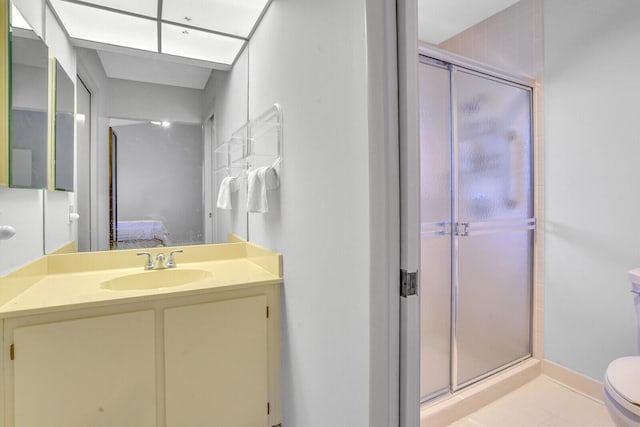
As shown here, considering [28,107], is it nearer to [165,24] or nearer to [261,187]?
[165,24]

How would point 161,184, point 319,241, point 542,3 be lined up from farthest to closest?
1. point 542,3
2. point 161,184
3. point 319,241

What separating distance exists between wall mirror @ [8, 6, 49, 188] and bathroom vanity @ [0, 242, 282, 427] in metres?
0.39

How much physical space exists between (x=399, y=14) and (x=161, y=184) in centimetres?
150

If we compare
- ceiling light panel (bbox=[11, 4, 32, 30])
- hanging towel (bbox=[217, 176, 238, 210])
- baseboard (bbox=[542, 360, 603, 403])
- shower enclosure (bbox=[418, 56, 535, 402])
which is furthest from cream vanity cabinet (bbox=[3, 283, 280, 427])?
baseboard (bbox=[542, 360, 603, 403])

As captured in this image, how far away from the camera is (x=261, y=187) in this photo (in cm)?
147

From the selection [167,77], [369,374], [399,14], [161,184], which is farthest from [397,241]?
[167,77]

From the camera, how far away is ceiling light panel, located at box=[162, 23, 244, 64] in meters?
1.69

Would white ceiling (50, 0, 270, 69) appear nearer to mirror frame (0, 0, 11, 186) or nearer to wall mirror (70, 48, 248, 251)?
wall mirror (70, 48, 248, 251)

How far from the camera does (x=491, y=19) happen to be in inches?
78.6

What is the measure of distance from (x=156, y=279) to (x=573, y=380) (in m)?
2.44

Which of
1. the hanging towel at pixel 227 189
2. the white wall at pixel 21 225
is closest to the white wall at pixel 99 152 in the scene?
the white wall at pixel 21 225

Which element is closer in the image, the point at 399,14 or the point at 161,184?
the point at 399,14

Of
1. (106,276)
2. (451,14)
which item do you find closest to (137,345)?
(106,276)

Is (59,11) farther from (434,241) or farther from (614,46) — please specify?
(614,46)
